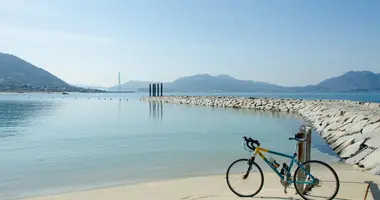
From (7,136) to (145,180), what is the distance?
10.6m

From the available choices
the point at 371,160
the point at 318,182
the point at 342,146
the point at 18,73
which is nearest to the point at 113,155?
the point at 318,182

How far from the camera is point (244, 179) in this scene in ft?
18.8

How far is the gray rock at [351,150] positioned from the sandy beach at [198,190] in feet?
7.33

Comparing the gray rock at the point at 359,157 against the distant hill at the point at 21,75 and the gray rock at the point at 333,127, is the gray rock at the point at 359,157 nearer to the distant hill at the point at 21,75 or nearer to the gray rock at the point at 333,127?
the gray rock at the point at 333,127

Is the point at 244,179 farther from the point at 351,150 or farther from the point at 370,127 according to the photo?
the point at 370,127

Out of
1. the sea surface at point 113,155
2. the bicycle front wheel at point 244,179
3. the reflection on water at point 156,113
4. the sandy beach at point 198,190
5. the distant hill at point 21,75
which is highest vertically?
the distant hill at point 21,75

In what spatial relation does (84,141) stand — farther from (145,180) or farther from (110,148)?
(145,180)

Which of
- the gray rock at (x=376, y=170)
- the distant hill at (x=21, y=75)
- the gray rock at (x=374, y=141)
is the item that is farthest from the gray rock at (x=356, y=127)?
the distant hill at (x=21, y=75)

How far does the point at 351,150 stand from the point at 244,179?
18.2 feet

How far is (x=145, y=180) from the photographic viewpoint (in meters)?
7.64

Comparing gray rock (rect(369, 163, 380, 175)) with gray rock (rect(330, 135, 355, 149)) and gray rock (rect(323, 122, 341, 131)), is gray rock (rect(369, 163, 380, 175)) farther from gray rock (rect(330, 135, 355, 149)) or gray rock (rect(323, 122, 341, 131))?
gray rock (rect(323, 122, 341, 131))

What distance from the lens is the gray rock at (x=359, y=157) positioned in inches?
349

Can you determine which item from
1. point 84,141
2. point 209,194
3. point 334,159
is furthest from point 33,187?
point 334,159

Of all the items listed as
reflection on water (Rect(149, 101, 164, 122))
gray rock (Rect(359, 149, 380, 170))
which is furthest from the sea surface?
reflection on water (Rect(149, 101, 164, 122))
